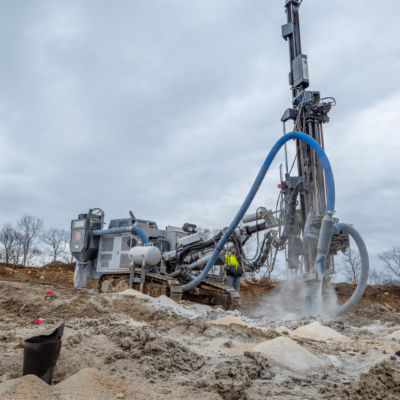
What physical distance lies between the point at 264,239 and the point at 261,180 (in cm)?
167

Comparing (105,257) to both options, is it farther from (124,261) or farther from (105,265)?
(124,261)

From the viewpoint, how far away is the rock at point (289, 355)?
4375mm

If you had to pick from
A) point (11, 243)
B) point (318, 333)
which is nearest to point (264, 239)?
point (318, 333)

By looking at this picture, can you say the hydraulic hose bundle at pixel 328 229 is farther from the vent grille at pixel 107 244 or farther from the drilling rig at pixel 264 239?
the vent grille at pixel 107 244

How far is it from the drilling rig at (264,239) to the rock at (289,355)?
4.34 m

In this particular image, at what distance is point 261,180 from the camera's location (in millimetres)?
10281

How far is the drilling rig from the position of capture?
921cm

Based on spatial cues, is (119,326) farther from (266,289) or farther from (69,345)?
(266,289)

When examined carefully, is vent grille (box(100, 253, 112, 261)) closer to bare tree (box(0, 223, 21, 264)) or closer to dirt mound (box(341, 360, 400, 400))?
dirt mound (box(341, 360, 400, 400))

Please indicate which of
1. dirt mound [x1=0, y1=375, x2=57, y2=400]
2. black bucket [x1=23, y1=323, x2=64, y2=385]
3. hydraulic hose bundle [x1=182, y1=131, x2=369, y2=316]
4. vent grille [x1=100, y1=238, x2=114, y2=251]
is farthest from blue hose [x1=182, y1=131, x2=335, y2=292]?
dirt mound [x1=0, y1=375, x2=57, y2=400]

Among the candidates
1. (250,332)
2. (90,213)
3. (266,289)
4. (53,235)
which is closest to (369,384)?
(250,332)

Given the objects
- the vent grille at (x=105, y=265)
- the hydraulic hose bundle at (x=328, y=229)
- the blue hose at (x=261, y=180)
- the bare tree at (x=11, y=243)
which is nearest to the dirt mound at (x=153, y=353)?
the hydraulic hose bundle at (x=328, y=229)

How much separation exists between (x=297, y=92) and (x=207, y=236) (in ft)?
16.9

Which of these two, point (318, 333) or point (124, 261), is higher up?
point (124, 261)
